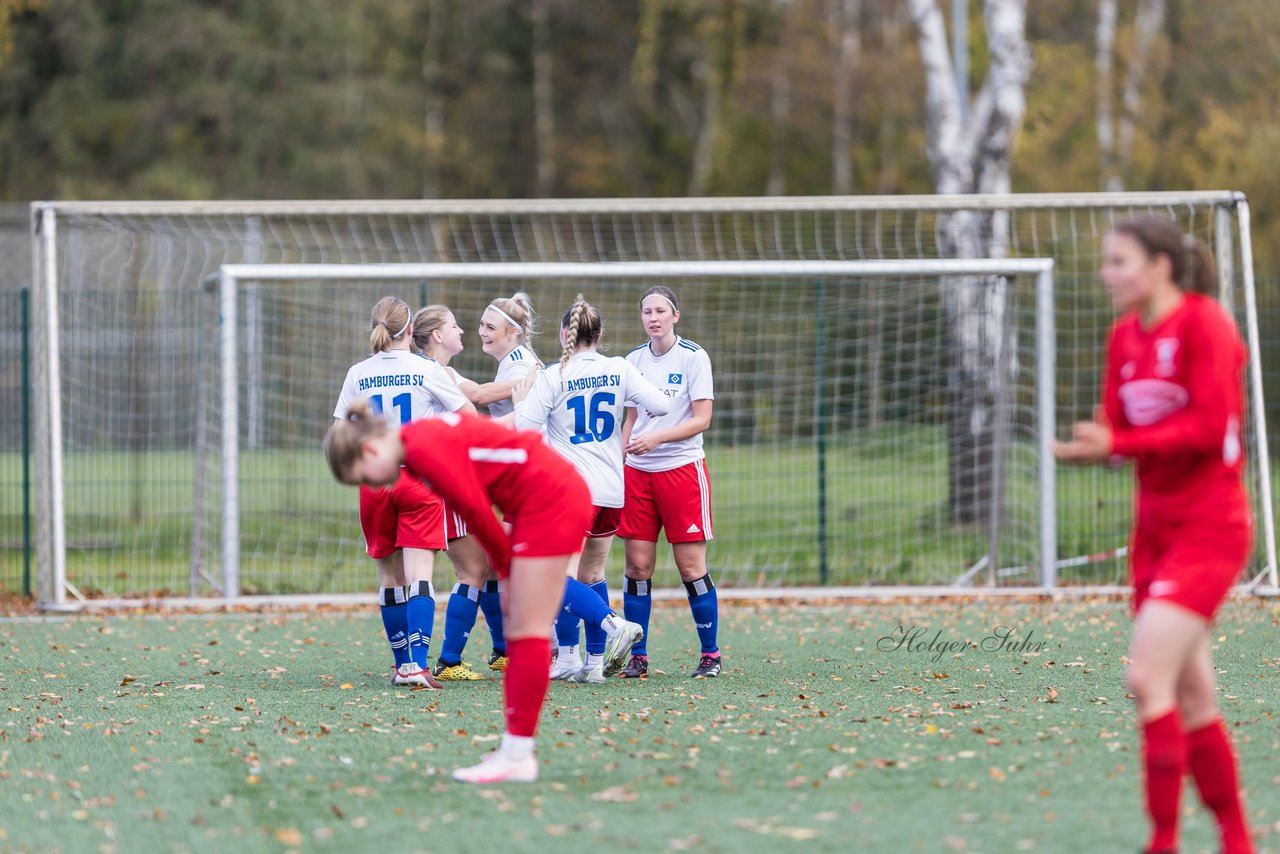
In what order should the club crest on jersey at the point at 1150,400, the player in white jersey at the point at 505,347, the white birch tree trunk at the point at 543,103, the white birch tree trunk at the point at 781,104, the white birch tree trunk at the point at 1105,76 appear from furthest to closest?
the white birch tree trunk at the point at 543,103
the white birch tree trunk at the point at 781,104
the white birch tree trunk at the point at 1105,76
the player in white jersey at the point at 505,347
the club crest on jersey at the point at 1150,400

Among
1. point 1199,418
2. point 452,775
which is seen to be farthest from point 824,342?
point 1199,418

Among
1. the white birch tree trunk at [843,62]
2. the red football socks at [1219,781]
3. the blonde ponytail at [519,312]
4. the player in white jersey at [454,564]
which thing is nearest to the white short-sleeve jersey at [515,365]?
the blonde ponytail at [519,312]

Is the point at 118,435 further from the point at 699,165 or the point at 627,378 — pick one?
the point at 699,165

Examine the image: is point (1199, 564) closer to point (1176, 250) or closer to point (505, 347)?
point (1176, 250)

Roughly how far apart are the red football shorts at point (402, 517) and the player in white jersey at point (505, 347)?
57cm

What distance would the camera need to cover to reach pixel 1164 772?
384 cm

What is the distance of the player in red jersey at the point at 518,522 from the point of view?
4.78m

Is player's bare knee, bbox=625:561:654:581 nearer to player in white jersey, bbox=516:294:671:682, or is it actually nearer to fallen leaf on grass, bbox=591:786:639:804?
player in white jersey, bbox=516:294:671:682

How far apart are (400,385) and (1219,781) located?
4236mm

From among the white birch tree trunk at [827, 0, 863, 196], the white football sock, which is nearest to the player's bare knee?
the white football sock

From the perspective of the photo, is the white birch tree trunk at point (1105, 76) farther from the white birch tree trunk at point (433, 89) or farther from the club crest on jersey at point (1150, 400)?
the club crest on jersey at point (1150, 400)

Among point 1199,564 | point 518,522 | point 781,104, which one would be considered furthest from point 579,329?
point 781,104

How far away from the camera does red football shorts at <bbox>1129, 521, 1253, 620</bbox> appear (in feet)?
12.8

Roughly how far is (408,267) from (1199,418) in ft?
24.3
